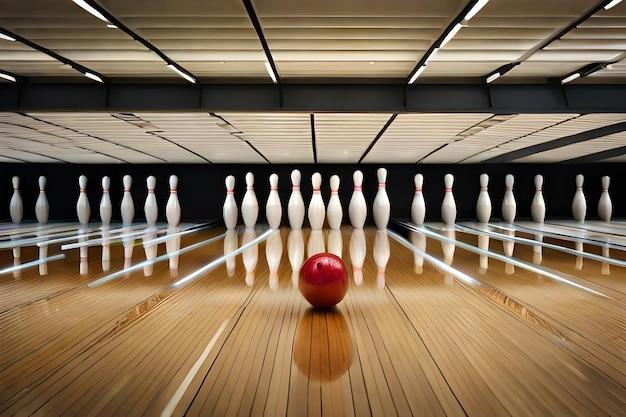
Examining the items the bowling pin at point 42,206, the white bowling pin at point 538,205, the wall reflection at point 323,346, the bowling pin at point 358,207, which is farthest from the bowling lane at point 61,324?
the white bowling pin at point 538,205

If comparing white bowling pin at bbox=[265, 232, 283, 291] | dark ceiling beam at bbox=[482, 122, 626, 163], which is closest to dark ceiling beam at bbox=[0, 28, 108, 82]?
white bowling pin at bbox=[265, 232, 283, 291]

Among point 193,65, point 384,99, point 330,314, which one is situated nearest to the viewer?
point 330,314

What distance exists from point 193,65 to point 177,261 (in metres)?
1.24

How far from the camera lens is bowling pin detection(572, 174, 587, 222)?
4.98m

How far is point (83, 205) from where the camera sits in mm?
4945

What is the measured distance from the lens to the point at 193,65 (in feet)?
8.07

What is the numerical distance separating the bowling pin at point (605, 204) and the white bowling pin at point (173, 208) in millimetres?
5479

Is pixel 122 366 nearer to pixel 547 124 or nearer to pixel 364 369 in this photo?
pixel 364 369

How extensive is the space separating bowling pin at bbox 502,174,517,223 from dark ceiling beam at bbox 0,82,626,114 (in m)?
2.32

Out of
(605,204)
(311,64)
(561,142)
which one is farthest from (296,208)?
(605,204)

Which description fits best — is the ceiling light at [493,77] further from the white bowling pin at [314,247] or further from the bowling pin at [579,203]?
the bowling pin at [579,203]

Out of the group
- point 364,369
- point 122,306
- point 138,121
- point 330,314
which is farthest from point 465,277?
point 138,121

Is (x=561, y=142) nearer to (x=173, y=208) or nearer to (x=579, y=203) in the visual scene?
(x=579, y=203)

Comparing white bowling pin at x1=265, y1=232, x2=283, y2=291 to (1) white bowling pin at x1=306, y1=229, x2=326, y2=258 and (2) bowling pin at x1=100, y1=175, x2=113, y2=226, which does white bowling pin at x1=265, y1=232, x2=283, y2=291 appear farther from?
(2) bowling pin at x1=100, y1=175, x2=113, y2=226
